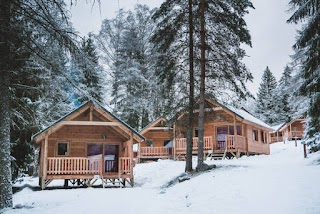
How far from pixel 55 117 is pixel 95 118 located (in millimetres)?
7300

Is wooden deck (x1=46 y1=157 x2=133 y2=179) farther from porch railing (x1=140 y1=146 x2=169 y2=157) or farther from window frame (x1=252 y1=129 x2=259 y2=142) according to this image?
window frame (x1=252 y1=129 x2=259 y2=142)

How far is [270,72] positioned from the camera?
6197 centimetres

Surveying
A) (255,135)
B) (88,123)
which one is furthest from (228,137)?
(88,123)

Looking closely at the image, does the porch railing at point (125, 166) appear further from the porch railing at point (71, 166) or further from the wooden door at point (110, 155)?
the wooden door at point (110, 155)

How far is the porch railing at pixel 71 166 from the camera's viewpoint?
16281 millimetres

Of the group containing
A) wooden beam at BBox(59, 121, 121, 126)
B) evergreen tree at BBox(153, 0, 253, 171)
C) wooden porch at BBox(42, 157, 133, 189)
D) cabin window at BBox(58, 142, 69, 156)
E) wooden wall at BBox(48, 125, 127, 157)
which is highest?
evergreen tree at BBox(153, 0, 253, 171)

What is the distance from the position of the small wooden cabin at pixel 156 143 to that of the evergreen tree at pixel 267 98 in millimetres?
31791

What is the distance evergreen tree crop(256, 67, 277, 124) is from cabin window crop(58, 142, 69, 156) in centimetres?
4445

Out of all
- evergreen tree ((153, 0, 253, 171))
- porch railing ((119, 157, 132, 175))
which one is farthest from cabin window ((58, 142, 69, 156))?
evergreen tree ((153, 0, 253, 171))

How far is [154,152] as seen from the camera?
91.8ft

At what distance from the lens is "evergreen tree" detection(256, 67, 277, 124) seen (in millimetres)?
56062

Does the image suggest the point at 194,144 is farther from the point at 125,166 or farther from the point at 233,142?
the point at 125,166

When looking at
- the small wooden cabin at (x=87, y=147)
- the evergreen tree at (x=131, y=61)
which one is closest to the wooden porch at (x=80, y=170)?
the small wooden cabin at (x=87, y=147)

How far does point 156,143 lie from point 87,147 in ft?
38.7
